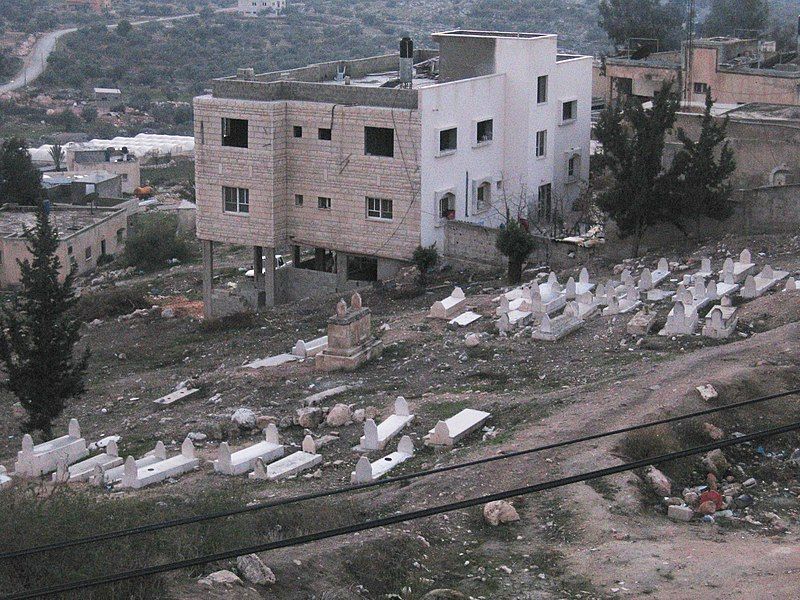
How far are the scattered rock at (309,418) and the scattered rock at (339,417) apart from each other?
16cm

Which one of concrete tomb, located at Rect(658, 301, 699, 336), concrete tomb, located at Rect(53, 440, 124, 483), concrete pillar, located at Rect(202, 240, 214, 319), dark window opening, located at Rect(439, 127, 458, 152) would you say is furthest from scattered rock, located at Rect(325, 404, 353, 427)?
concrete pillar, located at Rect(202, 240, 214, 319)

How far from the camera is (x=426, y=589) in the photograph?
1103 centimetres

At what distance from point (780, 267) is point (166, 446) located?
432 inches

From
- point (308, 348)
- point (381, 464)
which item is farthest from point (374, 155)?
point (381, 464)

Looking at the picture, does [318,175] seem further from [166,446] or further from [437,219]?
[166,446]

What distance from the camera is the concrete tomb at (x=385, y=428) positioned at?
52.0 ft

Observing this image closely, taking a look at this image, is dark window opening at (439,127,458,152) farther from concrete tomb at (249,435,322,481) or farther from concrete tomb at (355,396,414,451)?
concrete tomb at (249,435,322,481)

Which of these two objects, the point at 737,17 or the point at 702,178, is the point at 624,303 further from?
the point at 737,17

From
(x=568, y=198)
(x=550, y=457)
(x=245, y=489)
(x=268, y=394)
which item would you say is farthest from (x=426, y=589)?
(x=568, y=198)

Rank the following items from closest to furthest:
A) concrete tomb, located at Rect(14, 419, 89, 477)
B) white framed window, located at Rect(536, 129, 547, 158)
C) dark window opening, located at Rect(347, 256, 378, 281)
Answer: concrete tomb, located at Rect(14, 419, 89, 477)
dark window opening, located at Rect(347, 256, 378, 281)
white framed window, located at Rect(536, 129, 547, 158)

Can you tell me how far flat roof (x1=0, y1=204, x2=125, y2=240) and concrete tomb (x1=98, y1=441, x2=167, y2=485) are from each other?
2437 centimetres

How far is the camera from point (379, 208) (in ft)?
92.4

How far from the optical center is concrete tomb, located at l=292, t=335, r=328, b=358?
866 inches

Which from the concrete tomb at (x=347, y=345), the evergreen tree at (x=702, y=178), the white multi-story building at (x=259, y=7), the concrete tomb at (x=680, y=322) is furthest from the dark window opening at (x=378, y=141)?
the white multi-story building at (x=259, y=7)
